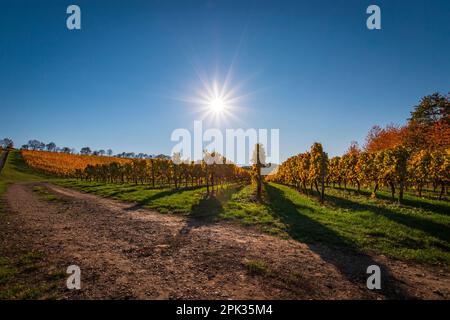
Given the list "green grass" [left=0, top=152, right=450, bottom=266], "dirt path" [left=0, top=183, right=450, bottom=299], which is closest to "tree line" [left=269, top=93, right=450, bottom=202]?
"green grass" [left=0, top=152, right=450, bottom=266]

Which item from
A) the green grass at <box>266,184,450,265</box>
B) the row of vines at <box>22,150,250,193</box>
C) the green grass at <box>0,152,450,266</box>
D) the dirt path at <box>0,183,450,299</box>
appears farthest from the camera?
the row of vines at <box>22,150,250,193</box>

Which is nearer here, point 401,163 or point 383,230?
point 383,230

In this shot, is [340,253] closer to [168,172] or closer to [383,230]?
[383,230]

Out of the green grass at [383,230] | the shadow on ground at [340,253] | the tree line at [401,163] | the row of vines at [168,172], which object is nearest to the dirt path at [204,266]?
the shadow on ground at [340,253]

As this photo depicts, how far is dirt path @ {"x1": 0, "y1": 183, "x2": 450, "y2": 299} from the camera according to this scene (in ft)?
27.0

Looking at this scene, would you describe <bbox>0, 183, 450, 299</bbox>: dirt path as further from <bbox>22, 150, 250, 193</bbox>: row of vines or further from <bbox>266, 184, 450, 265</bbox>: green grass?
<bbox>22, 150, 250, 193</bbox>: row of vines

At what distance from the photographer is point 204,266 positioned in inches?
412

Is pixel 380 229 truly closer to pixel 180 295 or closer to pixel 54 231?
pixel 180 295

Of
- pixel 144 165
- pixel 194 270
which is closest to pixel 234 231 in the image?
pixel 194 270

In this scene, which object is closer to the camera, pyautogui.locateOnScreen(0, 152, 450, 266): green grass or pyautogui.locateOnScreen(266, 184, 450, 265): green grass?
pyautogui.locateOnScreen(266, 184, 450, 265): green grass

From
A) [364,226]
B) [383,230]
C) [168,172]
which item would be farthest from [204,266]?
[168,172]

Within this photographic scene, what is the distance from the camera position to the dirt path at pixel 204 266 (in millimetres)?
8242

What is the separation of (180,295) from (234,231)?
928 centimetres
